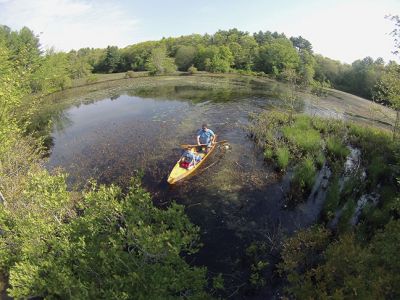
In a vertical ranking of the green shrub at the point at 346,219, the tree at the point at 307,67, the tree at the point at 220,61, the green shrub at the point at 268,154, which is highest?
the tree at the point at 220,61

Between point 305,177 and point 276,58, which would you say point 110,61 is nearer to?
point 276,58

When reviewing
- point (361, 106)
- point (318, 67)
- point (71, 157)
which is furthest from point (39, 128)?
point (318, 67)

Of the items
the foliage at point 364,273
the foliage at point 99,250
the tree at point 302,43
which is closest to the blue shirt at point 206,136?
the foliage at point 99,250

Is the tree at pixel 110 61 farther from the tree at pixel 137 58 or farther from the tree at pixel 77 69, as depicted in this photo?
the tree at pixel 77 69

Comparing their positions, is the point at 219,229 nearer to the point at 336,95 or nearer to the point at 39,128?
the point at 39,128

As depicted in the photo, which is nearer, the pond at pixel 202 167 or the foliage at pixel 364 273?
the foliage at pixel 364 273

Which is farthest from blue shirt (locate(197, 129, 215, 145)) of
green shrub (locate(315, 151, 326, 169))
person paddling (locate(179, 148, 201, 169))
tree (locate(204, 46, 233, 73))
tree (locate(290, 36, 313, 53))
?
tree (locate(290, 36, 313, 53))
